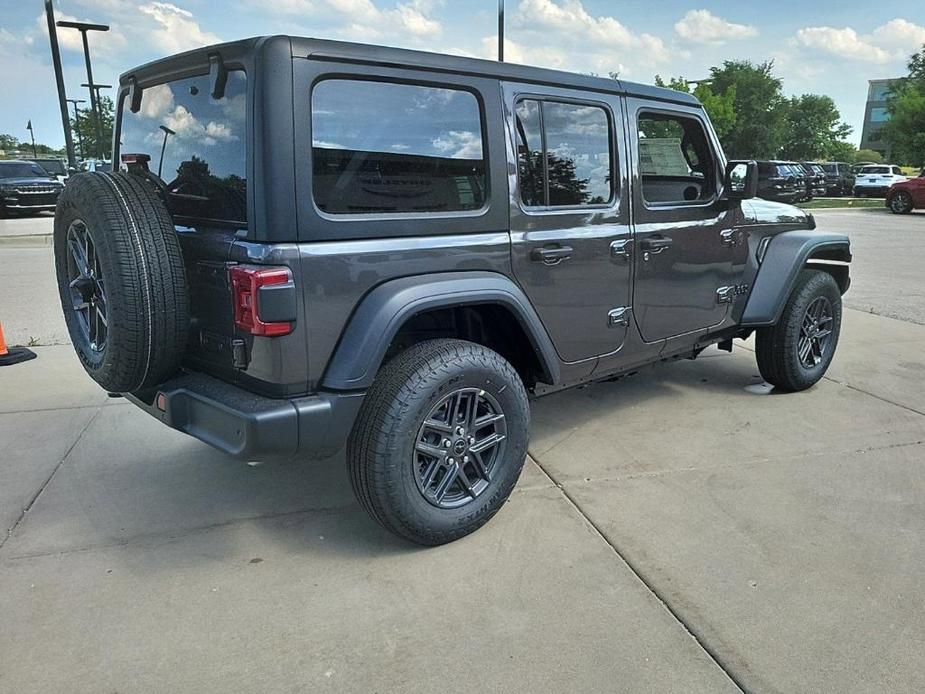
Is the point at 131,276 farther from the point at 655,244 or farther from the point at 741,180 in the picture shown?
the point at 741,180

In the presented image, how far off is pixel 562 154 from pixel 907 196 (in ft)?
74.7

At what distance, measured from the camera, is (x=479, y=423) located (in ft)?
9.56

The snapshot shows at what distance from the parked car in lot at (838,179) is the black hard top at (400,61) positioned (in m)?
32.0

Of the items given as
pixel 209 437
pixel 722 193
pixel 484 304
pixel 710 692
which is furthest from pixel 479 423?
pixel 722 193

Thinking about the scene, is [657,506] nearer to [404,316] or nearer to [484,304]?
[484,304]

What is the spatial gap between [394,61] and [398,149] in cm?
32

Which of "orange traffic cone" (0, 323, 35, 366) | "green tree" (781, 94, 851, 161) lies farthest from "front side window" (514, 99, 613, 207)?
"green tree" (781, 94, 851, 161)

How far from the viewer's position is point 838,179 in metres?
32.0

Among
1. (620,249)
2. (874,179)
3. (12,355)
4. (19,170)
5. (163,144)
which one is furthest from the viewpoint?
(874,179)

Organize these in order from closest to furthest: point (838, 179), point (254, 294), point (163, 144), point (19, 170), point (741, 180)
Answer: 1. point (254, 294)
2. point (163, 144)
3. point (741, 180)
4. point (19, 170)
5. point (838, 179)

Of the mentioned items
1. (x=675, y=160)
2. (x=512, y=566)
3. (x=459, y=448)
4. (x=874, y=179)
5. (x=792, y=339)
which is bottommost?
(x=512, y=566)

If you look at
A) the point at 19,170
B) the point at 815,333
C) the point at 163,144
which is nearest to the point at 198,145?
the point at 163,144

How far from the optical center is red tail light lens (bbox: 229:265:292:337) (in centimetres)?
237

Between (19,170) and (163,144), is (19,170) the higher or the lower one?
the higher one
